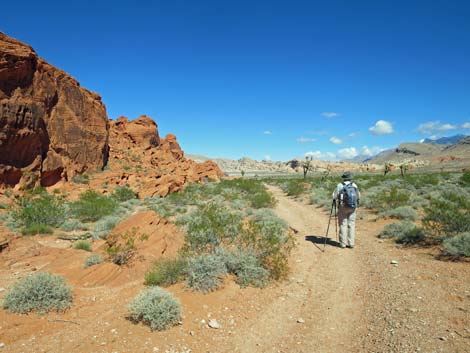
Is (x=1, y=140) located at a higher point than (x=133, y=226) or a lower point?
higher

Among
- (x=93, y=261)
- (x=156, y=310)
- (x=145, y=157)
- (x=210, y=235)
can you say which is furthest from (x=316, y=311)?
(x=145, y=157)

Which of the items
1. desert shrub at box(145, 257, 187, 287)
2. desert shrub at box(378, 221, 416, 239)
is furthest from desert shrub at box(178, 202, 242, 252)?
desert shrub at box(378, 221, 416, 239)

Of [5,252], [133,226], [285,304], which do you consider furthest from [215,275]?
[5,252]

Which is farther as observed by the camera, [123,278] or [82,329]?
[123,278]

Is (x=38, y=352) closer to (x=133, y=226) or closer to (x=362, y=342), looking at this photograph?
(x=362, y=342)

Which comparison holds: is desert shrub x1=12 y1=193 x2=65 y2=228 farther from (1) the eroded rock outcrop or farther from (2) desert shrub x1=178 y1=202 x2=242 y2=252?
(1) the eroded rock outcrop

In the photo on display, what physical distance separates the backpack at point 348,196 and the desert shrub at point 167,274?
4.88m

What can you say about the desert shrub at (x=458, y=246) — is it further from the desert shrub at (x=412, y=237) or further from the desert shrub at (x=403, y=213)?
the desert shrub at (x=403, y=213)

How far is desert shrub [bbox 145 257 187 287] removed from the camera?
576 centimetres

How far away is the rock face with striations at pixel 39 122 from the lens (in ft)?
62.5

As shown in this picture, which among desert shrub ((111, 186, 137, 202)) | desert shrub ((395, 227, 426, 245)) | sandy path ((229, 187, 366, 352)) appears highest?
desert shrub ((111, 186, 137, 202))

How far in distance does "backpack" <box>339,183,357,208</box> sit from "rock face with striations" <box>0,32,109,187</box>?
65.8 ft

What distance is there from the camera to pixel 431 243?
26.7ft

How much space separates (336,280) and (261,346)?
275cm
